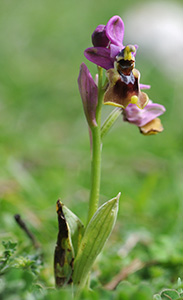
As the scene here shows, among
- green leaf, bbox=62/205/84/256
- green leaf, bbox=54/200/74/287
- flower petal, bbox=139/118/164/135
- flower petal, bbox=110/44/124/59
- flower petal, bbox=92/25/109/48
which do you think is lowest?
green leaf, bbox=54/200/74/287

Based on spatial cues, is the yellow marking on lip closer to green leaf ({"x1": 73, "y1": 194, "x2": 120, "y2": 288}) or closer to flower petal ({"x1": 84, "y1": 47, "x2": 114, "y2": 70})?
flower petal ({"x1": 84, "y1": 47, "x2": 114, "y2": 70})

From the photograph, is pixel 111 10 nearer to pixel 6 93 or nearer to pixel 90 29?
pixel 90 29

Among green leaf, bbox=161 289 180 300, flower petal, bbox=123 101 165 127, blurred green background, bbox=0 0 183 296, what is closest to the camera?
green leaf, bbox=161 289 180 300

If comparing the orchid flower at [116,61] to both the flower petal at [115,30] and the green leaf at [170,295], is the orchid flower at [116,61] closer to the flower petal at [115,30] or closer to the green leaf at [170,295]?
→ the flower petal at [115,30]

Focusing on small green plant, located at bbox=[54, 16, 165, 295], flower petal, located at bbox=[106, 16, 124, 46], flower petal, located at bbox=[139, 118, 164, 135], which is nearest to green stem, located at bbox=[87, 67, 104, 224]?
small green plant, located at bbox=[54, 16, 165, 295]

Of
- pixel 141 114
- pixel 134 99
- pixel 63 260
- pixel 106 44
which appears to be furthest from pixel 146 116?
pixel 63 260

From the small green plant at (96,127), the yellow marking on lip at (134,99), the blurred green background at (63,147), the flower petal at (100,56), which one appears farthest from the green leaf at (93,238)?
the flower petal at (100,56)
